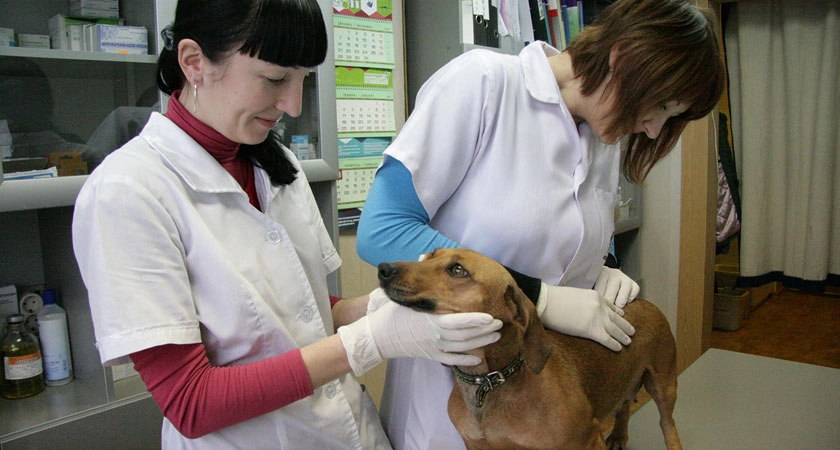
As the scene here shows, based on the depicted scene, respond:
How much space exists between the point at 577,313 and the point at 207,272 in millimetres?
684

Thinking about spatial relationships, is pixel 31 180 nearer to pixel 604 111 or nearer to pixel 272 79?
pixel 272 79

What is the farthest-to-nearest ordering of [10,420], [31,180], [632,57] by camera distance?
[10,420], [31,180], [632,57]

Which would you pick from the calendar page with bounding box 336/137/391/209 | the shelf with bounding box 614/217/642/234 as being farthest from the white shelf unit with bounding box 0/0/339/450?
the shelf with bounding box 614/217/642/234

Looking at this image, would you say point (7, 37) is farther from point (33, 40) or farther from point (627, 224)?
point (627, 224)

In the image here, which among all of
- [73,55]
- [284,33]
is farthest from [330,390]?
[73,55]

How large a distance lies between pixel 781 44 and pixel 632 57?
3.82 meters

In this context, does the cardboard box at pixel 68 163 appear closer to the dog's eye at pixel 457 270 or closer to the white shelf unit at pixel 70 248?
the white shelf unit at pixel 70 248

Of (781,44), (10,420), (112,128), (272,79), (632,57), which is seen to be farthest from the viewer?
(781,44)

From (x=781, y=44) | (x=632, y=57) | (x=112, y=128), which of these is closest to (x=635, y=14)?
(x=632, y=57)

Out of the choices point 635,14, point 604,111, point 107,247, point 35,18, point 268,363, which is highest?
point 35,18

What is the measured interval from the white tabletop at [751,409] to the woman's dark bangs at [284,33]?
1231 millimetres

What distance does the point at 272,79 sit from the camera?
0.95 m

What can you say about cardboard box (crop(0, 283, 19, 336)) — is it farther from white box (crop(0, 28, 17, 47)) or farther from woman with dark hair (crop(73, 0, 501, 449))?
woman with dark hair (crop(73, 0, 501, 449))

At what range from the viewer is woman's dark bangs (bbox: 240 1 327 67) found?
35.3 inches
